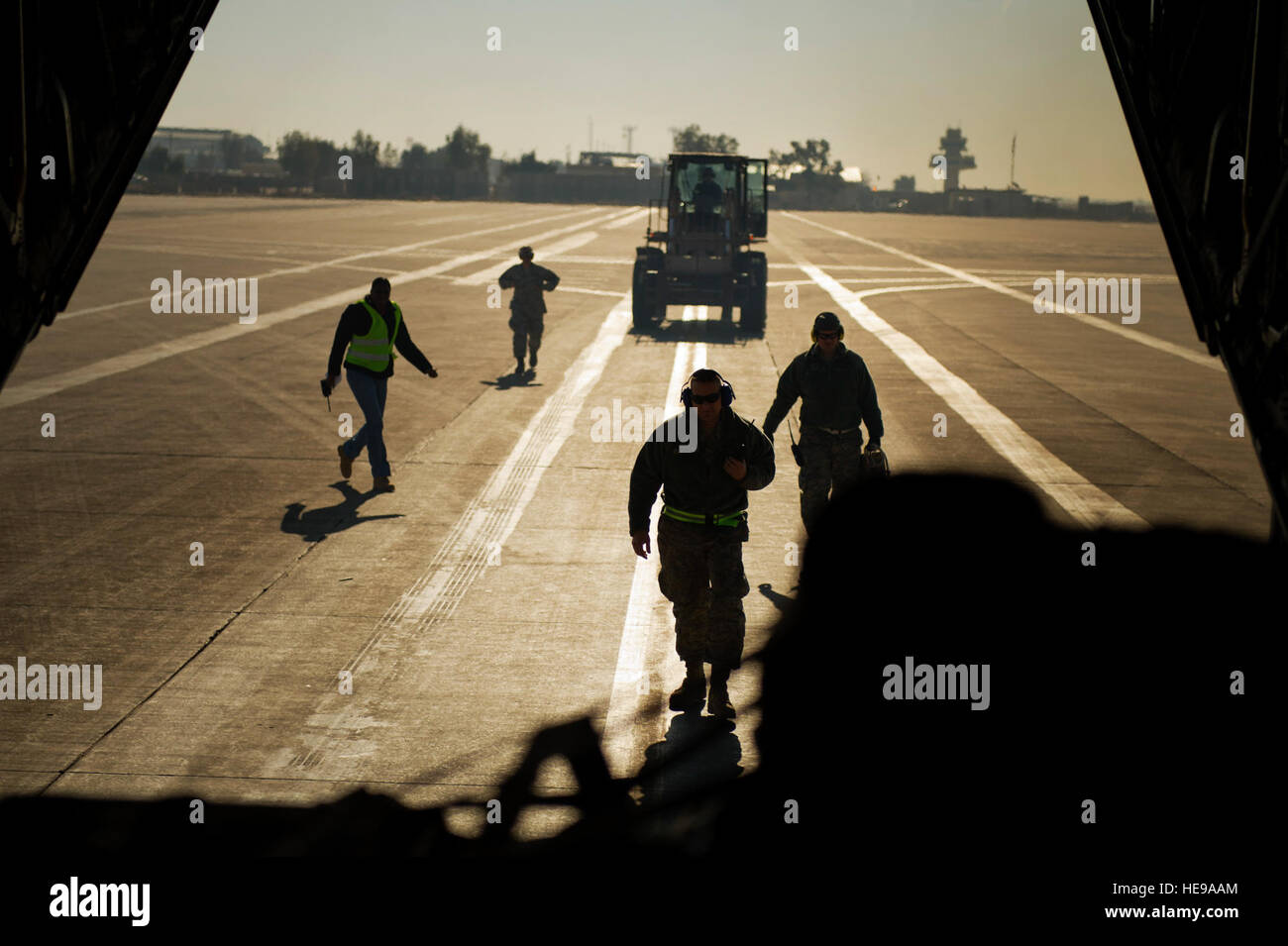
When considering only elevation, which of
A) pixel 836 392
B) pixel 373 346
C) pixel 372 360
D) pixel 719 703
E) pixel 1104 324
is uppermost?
pixel 1104 324

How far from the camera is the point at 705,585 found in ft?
24.7

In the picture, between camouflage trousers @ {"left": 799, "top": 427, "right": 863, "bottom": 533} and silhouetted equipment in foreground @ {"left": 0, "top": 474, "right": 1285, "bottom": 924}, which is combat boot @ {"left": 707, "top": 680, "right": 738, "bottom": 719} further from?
camouflage trousers @ {"left": 799, "top": 427, "right": 863, "bottom": 533}

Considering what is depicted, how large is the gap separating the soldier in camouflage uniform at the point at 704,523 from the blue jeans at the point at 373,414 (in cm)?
581

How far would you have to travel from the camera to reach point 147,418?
53.1 feet

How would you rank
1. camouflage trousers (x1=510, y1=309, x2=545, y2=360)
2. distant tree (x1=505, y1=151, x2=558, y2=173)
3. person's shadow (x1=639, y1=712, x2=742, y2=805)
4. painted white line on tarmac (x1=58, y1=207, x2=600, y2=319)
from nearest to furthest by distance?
person's shadow (x1=639, y1=712, x2=742, y2=805), camouflage trousers (x1=510, y1=309, x2=545, y2=360), painted white line on tarmac (x1=58, y1=207, x2=600, y2=319), distant tree (x1=505, y1=151, x2=558, y2=173)

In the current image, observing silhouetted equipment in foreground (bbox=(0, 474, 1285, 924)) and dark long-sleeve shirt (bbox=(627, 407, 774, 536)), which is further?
dark long-sleeve shirt (bbox=(627, 407, 774, 536))

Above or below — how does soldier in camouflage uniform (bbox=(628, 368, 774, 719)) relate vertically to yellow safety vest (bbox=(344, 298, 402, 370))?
below

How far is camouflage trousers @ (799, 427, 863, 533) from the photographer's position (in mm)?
10000

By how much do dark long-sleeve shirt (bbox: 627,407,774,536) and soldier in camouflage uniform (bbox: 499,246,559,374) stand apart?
12.5m

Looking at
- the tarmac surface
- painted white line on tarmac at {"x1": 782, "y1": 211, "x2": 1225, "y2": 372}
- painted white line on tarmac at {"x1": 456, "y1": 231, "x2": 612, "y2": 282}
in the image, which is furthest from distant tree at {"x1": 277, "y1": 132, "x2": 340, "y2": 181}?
the tarmac surface

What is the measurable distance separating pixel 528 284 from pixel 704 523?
517 inches

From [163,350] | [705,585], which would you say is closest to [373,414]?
[705,585]

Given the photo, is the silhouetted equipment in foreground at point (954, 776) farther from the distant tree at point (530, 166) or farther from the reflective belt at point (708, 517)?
the distant tree at point (530, 166)

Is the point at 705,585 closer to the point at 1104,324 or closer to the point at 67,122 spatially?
the point at 67,122
